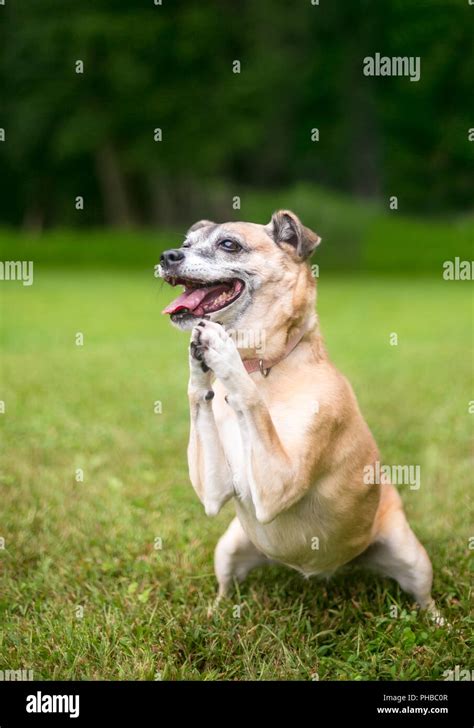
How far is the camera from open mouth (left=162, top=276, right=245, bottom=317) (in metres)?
3.58

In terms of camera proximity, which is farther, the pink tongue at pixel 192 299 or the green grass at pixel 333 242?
the green grass at pixel 333 242

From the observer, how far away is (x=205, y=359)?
131 inches

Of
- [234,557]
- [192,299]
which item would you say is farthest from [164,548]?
[192,299]

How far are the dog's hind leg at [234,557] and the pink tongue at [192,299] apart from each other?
1159 millimetres

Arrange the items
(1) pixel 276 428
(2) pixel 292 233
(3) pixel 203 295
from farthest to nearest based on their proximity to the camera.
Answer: (2) pixel 292 233
(3) pixel 203 295
(1) pixel 276 428

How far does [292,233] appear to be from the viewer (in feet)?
12.3

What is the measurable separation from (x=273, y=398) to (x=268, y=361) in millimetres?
165

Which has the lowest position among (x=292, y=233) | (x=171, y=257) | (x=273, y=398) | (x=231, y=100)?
(x=273, y=398)

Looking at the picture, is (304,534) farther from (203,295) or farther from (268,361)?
(203,295)

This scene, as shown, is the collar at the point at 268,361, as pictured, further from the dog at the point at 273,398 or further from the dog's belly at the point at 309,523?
the dog's belly at the point at 309,523

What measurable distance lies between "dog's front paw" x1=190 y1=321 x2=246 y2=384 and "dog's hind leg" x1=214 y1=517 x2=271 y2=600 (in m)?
1.10

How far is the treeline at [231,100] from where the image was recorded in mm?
31969

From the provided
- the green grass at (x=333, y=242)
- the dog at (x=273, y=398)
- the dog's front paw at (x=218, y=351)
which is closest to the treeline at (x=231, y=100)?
the green grass at (x=333, y=242)
